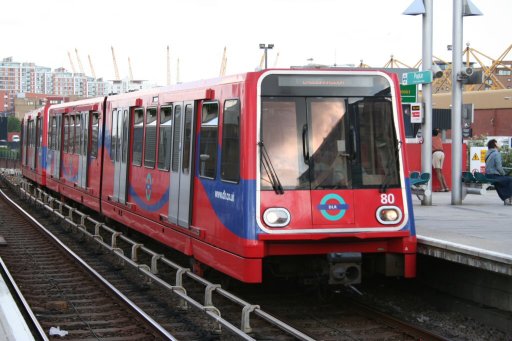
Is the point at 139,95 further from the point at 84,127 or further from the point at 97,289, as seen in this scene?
the point at 84,127

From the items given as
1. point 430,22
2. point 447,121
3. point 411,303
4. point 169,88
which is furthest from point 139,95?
point 447,121

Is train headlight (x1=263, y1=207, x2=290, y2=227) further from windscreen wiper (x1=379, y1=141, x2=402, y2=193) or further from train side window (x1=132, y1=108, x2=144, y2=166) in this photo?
train side window (x1=132, y1=108, x2=144, y2=166)

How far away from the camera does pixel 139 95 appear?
14.4 metres

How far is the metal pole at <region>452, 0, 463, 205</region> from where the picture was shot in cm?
1770

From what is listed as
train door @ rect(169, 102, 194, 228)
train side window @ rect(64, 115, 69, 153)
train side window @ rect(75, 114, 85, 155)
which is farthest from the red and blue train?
train side window @ rect(64, 115, 69, 153)

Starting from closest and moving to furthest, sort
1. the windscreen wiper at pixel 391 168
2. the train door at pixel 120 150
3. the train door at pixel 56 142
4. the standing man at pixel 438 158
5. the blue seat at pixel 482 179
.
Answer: the windscreen wiper at pixel 391 168 → the train door at pixel 120 150 → the blue seat at pixel 482 179 → the standing man at pixel 438 158 → the train door at pixel 56 142

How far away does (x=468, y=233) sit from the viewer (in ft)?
37.7

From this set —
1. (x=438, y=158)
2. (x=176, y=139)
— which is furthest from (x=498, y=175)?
(x=176, y=139)

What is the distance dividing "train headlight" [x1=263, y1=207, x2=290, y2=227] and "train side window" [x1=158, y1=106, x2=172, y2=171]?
328 cm

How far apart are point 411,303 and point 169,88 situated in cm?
477

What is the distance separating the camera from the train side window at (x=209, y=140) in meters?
10.2

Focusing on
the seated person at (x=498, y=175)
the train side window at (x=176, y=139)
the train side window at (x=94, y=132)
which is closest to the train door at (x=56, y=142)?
the train side window at (x=94, y=132)

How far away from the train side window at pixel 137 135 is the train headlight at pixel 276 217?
526cm

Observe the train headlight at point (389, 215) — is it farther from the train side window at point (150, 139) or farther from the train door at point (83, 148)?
the train door at point (83, 148)
